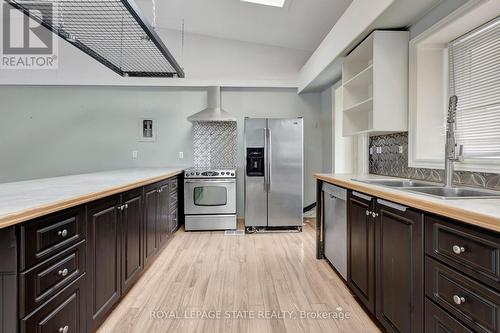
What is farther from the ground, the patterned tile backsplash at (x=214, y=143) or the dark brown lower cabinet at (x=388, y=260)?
the patterned tile backsplash at (x=214, y=143)

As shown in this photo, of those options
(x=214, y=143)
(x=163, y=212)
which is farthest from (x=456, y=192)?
(x=214, y=143)

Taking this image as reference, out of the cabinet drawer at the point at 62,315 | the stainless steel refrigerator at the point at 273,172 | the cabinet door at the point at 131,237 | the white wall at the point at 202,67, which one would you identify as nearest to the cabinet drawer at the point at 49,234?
the cabinet drawer at the point at 62,315

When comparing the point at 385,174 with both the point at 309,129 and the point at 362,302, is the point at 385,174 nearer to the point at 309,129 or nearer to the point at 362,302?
the point at 362,302

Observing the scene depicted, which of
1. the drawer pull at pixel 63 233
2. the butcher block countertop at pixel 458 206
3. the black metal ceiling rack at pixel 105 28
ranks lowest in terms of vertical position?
the drawer pull at pixel 63 233

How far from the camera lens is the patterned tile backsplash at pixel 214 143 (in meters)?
4.84

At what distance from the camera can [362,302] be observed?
2.05m

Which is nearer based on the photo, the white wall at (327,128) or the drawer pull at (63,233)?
the drawer pull at (63,233)

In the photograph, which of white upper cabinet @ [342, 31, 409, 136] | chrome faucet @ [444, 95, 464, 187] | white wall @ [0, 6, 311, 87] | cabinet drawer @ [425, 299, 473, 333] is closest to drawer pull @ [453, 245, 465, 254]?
cabinet drawer @ [425, 299, 473, 333]

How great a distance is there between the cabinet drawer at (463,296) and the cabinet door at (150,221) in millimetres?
2175

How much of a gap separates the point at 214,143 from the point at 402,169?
3.02 metres

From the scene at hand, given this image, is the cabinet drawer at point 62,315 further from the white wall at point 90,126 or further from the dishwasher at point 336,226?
the white wall at point 90,126

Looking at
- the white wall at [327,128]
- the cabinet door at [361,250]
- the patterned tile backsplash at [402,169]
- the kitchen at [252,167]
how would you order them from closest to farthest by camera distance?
the kitchen at [252,167] < the patterned tile backsplash at [402,169] < the cabinet door at [361,250] < the white wall at [327,128]

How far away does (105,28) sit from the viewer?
216 cm

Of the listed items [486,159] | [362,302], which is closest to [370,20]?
[486,159]
